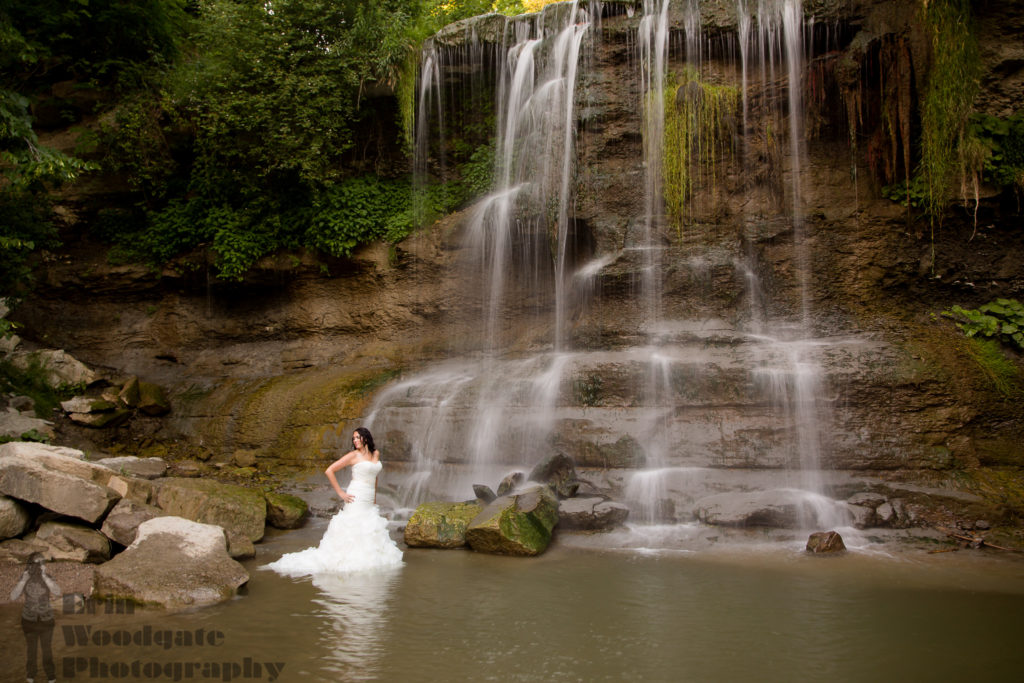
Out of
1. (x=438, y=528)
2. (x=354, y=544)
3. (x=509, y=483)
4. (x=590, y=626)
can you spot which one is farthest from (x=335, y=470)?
(x=590, y=626)

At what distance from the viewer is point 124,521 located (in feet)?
23.9

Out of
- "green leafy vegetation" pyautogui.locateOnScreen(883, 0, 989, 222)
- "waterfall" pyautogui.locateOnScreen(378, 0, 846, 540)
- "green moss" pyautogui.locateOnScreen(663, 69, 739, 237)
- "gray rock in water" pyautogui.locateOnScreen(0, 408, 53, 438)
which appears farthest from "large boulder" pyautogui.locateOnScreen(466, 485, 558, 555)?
"green leafy vegetation" pyautogui.locateOnScreen(883, 0, 989, 222)

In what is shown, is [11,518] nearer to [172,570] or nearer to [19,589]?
[19,589]

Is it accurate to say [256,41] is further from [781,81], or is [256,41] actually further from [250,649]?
[250,649]

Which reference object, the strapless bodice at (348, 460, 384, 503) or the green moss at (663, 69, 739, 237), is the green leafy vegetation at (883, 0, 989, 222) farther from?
the strapless bodice at (348, 460, 384, 503)

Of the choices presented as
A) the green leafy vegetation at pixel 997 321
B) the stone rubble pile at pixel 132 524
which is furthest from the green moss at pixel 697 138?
the stone rubble pile at pixel 132 524

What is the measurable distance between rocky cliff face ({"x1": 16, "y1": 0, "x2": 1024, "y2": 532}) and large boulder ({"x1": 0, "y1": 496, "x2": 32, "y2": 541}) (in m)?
4.54

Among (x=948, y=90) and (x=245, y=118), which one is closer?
(x=948, y=90)

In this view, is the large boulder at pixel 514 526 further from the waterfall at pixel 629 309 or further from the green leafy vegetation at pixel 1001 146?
the green leafy vegetation at pixel 1001 146

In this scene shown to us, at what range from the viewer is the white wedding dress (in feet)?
22.7

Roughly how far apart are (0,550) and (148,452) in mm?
5523

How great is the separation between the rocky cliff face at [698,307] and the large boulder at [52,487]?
13.6 feet

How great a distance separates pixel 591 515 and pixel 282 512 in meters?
4.05

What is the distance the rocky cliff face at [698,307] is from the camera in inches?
365
